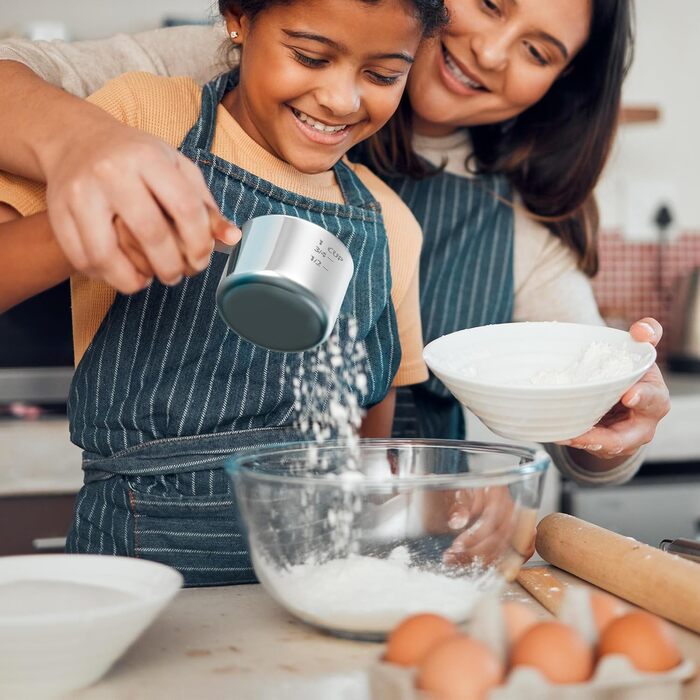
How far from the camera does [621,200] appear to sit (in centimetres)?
268

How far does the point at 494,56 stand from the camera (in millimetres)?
1316

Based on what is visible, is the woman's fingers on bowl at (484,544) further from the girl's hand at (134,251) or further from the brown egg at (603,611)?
the girl's hand at (134,251)

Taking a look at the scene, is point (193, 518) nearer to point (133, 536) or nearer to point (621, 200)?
point (133, 536)

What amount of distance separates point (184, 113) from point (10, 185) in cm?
23

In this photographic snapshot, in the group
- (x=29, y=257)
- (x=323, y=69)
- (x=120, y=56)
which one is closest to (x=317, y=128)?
(x=323, y=69)

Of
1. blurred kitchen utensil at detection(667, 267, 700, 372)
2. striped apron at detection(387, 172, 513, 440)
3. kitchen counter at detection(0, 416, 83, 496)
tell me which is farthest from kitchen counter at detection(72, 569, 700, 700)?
blurred kitchen utensil at detection(667, 267, 700, 372)

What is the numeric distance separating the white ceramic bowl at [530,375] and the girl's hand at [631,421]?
0.27ft

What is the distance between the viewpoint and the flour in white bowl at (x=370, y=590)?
0.71 metres

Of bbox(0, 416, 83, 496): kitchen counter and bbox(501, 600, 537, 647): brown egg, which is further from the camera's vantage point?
bbox(0, 416, 83, 496): kitchen counter

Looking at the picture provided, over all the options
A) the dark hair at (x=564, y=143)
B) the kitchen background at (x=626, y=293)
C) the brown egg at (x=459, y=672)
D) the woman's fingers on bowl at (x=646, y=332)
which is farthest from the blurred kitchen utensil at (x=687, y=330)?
the brown egg at (x=459, y=672)

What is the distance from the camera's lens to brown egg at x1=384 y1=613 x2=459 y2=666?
0.57 metres

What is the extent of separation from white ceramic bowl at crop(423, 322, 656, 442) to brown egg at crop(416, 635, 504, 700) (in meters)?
0.35

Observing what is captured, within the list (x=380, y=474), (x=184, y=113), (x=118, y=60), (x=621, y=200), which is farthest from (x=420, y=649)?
(x=621, y=200)

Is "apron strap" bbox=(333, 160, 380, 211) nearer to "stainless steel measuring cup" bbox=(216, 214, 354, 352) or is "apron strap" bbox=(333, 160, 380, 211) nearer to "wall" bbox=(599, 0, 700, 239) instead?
"stainless steel measuring cup" bbox=(216, 214, 354, 352)
